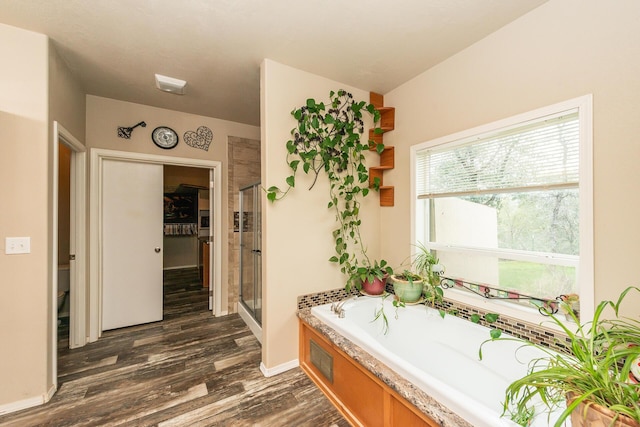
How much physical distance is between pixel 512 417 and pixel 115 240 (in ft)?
11.8

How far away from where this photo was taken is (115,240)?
2.85 metres

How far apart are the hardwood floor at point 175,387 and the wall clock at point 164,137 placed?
2.13 metres

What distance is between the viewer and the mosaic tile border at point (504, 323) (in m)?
1.44

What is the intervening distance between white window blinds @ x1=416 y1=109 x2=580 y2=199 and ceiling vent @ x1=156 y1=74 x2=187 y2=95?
7.47 feet

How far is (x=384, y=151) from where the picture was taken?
2.57m

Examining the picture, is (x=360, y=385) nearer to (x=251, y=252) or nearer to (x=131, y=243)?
(x=251, y=252)

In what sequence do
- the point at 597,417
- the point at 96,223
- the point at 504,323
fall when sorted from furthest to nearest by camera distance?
1. the point at 96,223
2. the point at 504,323
3. the point at 597,417

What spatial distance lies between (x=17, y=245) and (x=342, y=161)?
241cm

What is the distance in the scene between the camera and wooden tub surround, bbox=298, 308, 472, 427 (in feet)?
3.72

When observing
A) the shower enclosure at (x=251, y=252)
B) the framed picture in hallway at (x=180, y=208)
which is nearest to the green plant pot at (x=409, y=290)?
the shower enclosure at (x=251, y=252)

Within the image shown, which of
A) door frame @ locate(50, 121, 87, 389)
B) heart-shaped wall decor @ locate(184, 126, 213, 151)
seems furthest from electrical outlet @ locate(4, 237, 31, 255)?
heart-shaped wall decor @ locate(184, 126, 213, 151)

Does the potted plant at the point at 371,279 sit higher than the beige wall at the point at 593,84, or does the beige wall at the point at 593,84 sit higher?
the beige wall at the point at 593,84

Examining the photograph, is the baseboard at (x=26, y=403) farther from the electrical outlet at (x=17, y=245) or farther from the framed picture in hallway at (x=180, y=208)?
the framed picture in hallway at (x=180, y=208)

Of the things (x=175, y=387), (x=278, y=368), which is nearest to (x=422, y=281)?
(x=278, y=368)
